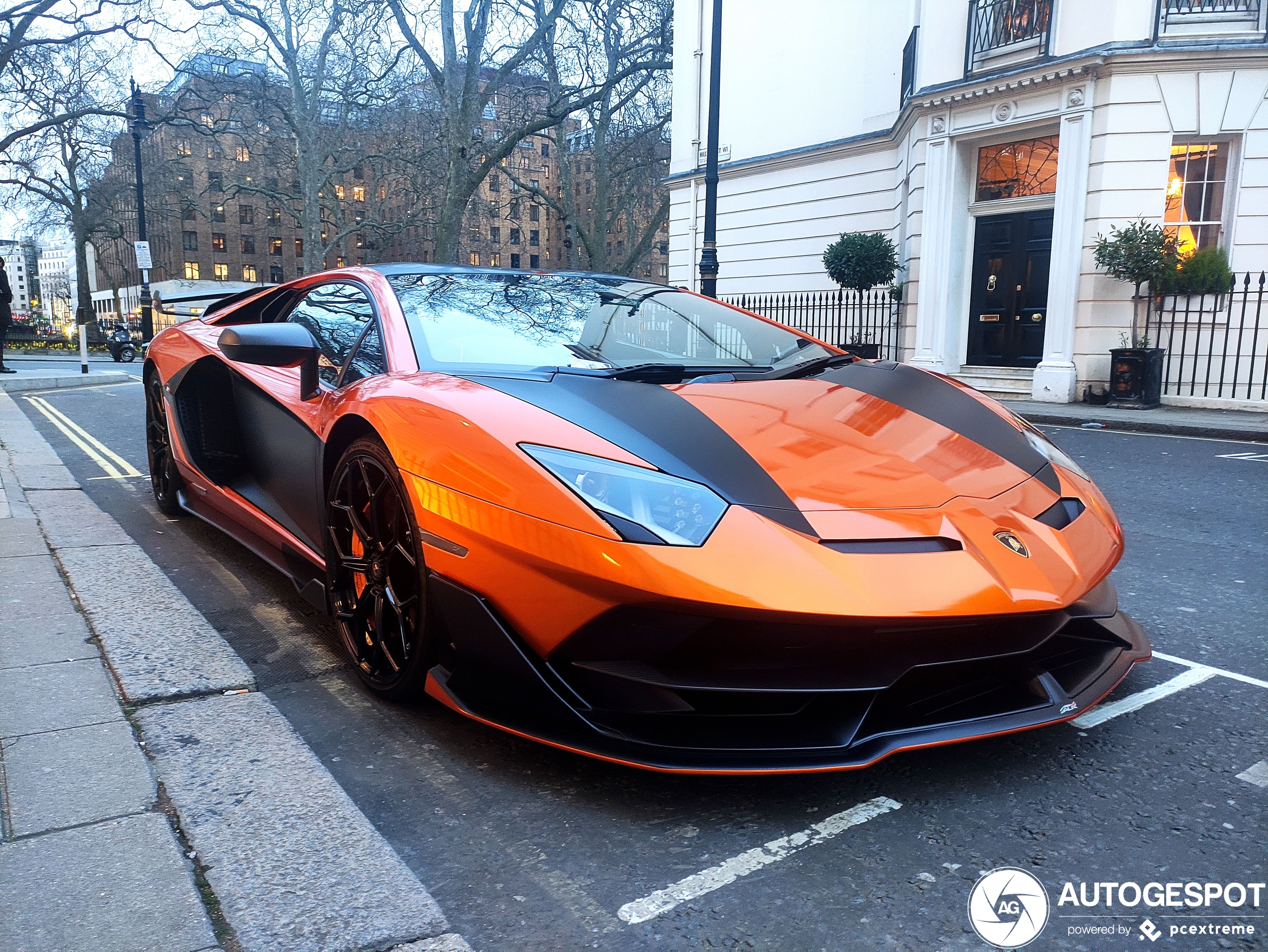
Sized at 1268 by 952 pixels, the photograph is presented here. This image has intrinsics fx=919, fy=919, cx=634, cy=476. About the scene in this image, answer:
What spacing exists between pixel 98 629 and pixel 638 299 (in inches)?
82.4

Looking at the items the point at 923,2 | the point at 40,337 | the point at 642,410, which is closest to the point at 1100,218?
the point at 923,2

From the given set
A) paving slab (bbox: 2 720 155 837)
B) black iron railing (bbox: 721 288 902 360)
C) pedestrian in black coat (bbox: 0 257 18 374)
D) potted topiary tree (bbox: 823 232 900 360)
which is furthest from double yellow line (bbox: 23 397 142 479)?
potted topiary tree (bbox: 823 232 900 360)

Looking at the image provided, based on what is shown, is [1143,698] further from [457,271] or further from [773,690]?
[457,271]

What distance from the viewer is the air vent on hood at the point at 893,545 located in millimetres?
1860

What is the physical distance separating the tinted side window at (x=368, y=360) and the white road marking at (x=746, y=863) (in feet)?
5.38

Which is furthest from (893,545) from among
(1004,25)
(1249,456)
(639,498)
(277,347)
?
(1004,25)

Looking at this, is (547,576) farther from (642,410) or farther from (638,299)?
(638,299)

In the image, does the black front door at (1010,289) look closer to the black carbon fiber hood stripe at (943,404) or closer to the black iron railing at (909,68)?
the black iron railing at (909,68)

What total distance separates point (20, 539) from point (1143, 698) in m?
4.37

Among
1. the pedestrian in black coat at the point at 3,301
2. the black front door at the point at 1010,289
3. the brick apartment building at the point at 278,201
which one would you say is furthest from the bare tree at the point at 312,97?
the black front door at the point at 1010,289

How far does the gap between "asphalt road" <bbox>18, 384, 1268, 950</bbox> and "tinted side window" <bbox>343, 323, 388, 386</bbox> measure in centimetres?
88

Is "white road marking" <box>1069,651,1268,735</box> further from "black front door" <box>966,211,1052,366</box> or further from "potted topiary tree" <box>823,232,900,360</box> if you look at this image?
"potted topiary tree" <box>823,232,900,360</box>

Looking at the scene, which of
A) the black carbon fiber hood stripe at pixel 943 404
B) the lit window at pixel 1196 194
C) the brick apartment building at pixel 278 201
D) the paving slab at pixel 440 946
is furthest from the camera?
the brick apartment building at pixel 278 201

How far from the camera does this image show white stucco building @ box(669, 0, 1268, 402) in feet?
41.6
